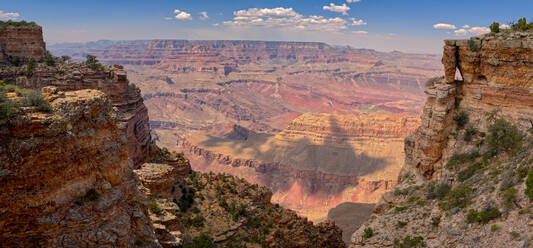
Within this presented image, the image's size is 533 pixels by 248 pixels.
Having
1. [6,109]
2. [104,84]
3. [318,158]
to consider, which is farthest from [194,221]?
[318,158]

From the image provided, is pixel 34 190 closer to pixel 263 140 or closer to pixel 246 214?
pixel 246 214

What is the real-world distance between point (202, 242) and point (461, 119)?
60.2 feet

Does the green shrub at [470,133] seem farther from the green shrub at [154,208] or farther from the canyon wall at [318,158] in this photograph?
the canyon wall at [318,158]

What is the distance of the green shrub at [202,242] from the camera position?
59.8ft

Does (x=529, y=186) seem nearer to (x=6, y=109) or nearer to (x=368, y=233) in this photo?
(x=368, y=233)

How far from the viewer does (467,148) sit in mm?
19969

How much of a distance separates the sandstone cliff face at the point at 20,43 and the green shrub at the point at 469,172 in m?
35.1

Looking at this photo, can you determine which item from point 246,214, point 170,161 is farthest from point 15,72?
point 246,214

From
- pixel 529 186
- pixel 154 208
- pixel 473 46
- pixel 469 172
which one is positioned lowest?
pixel 154 208

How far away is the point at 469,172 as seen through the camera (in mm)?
18781

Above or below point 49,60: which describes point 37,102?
below

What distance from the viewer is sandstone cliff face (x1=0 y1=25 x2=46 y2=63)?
27.8 m

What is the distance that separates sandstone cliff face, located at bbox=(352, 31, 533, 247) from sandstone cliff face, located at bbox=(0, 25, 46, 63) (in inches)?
1249

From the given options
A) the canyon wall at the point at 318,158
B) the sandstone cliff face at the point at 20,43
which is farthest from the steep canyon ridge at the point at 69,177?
the canyon wall at the point at 318,158
